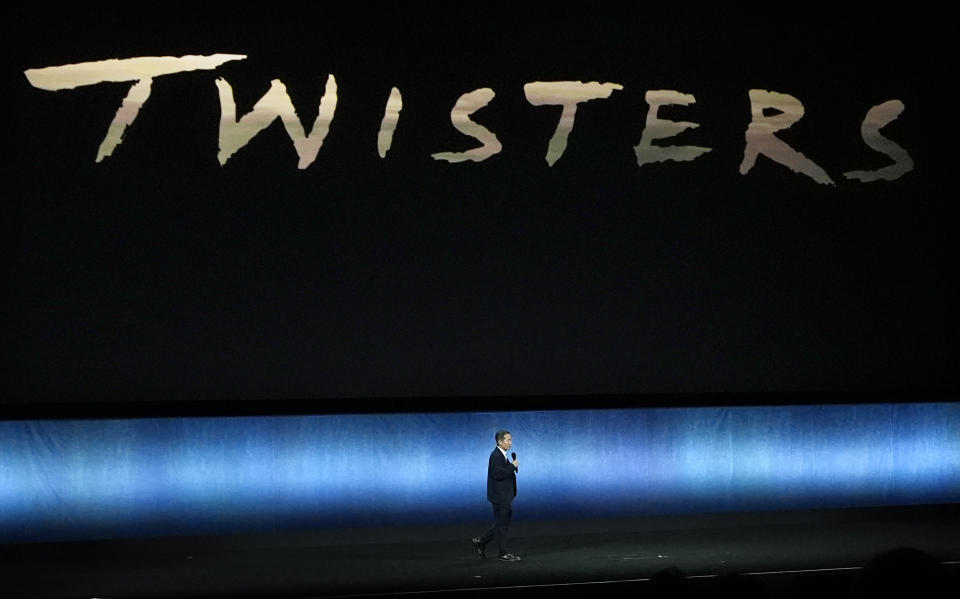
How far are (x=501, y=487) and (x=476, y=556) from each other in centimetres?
86

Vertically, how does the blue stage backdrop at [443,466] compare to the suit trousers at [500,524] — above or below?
above

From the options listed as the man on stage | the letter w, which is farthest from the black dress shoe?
the letter w

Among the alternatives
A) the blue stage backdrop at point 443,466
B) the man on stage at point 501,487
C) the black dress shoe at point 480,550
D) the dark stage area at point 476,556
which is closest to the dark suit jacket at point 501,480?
the man on stage at point 501,487

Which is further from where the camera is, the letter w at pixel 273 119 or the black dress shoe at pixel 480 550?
the letter w at pixel 273 119

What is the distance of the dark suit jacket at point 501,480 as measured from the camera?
10523 millimetres

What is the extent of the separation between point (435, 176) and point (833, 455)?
4.89m

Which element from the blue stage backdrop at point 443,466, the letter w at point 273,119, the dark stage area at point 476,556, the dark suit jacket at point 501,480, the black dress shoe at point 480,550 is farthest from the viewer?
the letter w at point 273,119

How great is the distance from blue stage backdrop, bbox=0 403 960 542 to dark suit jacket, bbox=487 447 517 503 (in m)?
1.19

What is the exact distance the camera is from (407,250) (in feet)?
38.1

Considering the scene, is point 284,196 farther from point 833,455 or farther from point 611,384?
point 833,455

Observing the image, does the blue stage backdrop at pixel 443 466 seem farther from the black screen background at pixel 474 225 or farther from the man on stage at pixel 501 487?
the man on stage at pixel 501 487

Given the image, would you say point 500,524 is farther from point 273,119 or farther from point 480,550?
point 273,119

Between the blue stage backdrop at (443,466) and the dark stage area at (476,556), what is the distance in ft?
0.46

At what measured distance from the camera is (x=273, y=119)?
1143 cm
